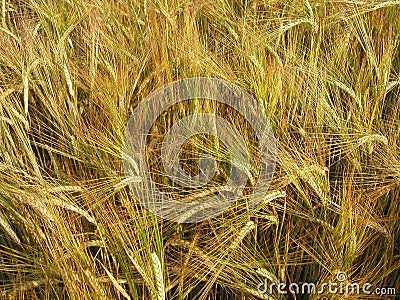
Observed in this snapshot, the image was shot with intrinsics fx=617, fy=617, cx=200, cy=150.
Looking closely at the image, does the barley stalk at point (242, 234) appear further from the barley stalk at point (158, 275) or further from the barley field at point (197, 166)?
the barley stalk at point (158, 275)

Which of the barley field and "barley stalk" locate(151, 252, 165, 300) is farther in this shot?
the barley field

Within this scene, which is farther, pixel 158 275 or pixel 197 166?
pixel 197 166

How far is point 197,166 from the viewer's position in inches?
50.4

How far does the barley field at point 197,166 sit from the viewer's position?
1.09 meters

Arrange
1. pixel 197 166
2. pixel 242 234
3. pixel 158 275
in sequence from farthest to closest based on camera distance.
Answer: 1. pixel 197 166
2. pixel 242 234
3. pixel 158 275

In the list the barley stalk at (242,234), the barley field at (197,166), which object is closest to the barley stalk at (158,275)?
the barley field at (197,166)

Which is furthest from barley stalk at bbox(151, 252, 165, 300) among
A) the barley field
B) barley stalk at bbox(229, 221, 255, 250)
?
barley stalk at bbox(229, 221, 255, 250)

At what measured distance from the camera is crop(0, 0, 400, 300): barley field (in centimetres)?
109

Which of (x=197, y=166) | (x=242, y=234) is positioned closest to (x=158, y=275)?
(x=242, y=234)

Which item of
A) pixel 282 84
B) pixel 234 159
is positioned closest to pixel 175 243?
pixel 234 159

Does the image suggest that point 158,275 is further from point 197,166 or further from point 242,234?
point 197,166

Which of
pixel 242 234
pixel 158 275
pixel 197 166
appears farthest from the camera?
pixel 197 166

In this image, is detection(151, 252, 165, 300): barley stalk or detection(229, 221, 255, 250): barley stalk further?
detection(229, 221, 255, 250): barley stalk

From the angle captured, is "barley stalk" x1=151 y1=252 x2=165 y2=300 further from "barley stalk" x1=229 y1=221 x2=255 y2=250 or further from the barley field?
"barley stalk" x1=229 y1=221 x2=255 y2=250
